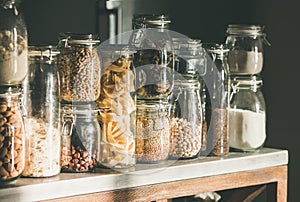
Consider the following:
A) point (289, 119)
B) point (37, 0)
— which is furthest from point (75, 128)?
point (289, 119)

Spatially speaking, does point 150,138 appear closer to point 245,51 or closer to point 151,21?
point 151,21

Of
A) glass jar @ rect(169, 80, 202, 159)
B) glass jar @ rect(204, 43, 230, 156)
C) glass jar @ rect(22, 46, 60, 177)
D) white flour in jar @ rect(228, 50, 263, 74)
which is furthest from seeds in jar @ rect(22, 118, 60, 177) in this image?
white flour in jar @ rect(228, 50, 263, 74)

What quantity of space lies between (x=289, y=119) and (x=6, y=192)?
115 centimetres

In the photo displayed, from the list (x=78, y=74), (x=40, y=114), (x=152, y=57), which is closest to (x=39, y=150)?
(x=40, y=114)

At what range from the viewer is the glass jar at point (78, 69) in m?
1.46

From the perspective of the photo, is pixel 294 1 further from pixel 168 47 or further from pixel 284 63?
pixel 168 47

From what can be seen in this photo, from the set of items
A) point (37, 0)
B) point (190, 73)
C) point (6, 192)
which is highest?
point (37, 0)

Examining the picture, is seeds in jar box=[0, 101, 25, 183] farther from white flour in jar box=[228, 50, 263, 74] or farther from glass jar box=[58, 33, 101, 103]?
white flour in jar box=[228, 50, 263, 74]

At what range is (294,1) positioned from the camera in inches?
84.4

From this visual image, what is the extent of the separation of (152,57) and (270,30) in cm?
80

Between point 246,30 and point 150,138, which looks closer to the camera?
point 150,138

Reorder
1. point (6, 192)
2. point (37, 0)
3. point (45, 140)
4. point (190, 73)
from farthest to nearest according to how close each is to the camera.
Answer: point (37, 0) < point (190, 73) < point (45, 140) < point (6, 192)

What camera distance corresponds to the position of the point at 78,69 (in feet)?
4.78

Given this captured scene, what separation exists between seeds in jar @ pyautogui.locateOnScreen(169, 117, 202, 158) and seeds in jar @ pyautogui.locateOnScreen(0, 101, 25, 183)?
16.6 inches
